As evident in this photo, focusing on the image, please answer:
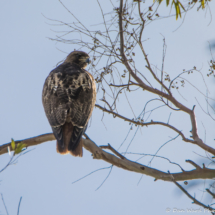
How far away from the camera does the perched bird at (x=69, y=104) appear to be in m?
4.54

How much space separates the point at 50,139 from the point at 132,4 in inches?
76.4

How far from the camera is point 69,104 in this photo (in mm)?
4762

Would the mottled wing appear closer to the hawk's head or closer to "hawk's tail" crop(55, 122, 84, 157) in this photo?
"hawk's tail" crop(55, 122, 84, 157)

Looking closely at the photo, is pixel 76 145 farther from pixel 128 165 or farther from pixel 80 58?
pixel 80 58

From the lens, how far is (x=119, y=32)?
4465 mm

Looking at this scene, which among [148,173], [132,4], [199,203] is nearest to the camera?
[199,203]

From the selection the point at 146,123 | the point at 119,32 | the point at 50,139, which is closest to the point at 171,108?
the point at 146,123

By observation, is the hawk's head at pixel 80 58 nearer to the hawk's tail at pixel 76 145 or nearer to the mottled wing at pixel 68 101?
the mottled wing at pixel 68 101

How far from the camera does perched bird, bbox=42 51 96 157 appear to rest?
179 inches

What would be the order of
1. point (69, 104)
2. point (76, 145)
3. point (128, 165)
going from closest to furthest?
point (128, 165) → point (76, 145) → point (69, 104)

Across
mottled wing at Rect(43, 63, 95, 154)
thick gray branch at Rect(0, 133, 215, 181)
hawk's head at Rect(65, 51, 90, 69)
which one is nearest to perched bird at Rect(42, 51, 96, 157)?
mottled wing at Rect(43, 63, 95, 154)

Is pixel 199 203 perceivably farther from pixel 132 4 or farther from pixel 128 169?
pixel 132 4

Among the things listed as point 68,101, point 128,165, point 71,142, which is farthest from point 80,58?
point 128,165

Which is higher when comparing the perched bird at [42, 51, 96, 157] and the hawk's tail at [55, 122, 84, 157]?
the perched bird at [42, 51, 96, 157]
